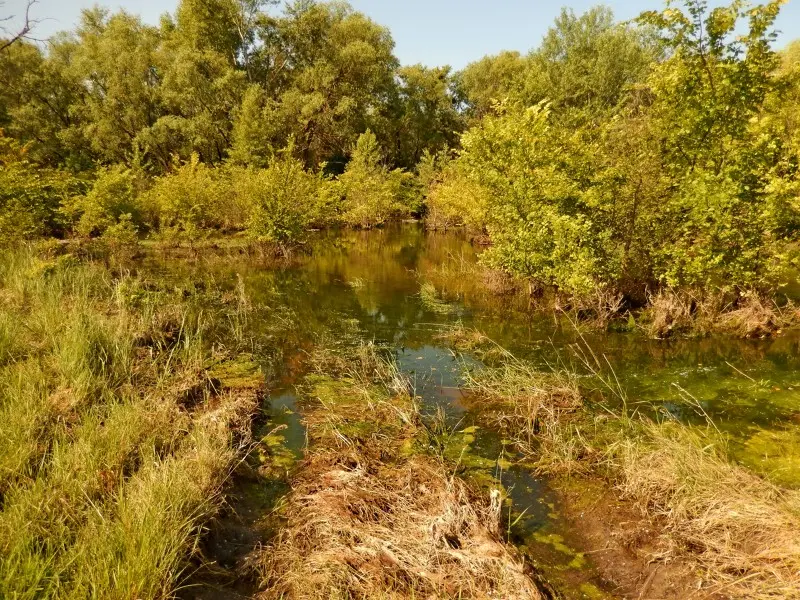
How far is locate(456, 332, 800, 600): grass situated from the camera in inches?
139

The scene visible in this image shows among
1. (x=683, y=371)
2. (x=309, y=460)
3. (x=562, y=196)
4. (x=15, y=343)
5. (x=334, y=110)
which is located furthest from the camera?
(x=334, y=110)

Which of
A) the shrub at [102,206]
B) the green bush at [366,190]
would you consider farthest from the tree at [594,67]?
the shrub at [102,206]

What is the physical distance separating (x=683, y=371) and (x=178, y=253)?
17734 mm

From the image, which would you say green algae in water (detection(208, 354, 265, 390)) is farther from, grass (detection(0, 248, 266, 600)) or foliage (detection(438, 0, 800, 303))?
foliage (detection(438, 0, 800, 303))

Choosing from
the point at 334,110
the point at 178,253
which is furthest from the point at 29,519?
the point at 334,110

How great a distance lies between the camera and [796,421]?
614 centimetres

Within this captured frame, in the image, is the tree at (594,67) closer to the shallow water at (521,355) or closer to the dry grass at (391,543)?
the shallow water at (521,355)

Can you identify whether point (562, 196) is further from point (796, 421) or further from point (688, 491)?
point (688, 491)

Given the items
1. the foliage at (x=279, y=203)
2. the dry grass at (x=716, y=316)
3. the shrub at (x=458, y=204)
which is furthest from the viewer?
the shrub at (x=458, y=204)

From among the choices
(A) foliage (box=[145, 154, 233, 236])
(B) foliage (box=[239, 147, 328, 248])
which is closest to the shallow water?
(B) foliage (box=[239, 147, 328, 248])

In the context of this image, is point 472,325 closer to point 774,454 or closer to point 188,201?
point 774,454

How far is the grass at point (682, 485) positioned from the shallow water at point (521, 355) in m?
0.47

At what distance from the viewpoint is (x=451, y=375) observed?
8.07 meters

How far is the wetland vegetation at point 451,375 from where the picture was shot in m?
3.61
